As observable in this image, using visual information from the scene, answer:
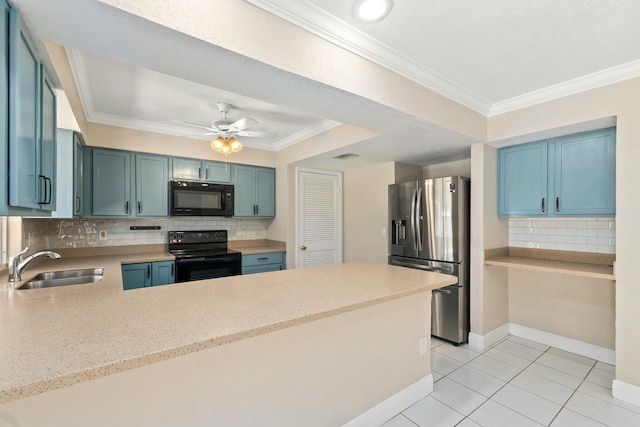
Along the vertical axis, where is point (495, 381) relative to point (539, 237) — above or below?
below

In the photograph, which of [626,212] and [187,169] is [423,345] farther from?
[187,169]

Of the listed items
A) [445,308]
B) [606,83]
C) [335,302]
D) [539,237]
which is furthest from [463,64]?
[445,308]

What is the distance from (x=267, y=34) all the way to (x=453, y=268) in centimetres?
277

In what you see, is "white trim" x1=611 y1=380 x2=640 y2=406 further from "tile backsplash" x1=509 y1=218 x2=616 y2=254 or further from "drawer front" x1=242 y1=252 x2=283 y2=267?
"drawer front" x1=242 y1=252 x2=283 y2=267

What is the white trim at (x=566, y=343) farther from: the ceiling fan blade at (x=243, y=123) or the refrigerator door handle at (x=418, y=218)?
the ceiling fan blade at (x=243, y=123)

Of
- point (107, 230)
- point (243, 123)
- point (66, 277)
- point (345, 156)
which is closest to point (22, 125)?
point (243, 123)

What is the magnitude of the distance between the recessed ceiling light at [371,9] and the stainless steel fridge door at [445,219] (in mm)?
1985

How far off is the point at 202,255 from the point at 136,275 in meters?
0.71

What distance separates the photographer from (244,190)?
4.18 metres

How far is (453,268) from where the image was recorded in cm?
308

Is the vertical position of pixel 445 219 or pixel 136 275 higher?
pixel 445 219

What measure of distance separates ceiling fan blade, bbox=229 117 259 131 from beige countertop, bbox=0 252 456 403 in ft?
4.59

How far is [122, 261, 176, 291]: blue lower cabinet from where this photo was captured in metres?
3.12

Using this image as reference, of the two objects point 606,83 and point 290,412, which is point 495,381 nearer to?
point 290,412
